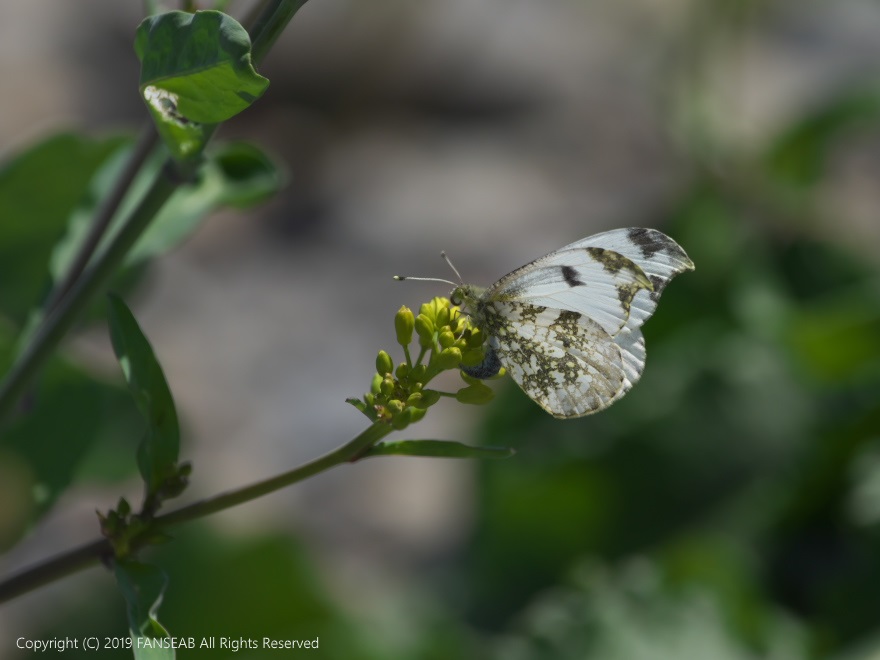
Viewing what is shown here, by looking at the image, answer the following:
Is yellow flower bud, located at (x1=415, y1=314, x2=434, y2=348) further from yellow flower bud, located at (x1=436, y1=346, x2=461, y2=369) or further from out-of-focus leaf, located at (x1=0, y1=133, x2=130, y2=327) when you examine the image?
out-of-focus leaf, located at (x1=0, y1=133, x2=130, y2=327)

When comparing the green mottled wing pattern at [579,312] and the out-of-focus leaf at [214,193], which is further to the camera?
the out-of-focus leaf at [214,193]

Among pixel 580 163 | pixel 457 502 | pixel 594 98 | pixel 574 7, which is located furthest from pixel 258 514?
pixel 574 7

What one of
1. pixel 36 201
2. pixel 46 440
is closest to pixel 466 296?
pixel 46 440

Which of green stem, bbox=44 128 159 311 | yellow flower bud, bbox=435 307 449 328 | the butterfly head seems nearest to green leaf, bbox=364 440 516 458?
yellow flower bud, bbox=435 307 449 328

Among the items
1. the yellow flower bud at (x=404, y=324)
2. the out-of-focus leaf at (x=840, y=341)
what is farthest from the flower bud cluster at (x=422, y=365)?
the out-of-focus leaf at (x=840, y=341)

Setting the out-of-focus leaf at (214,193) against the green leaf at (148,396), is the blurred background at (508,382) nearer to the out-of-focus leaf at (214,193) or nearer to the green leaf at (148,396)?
the out-of-focus leaf at (214,193)

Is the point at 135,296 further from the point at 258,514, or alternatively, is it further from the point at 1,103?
the point at 1,103
